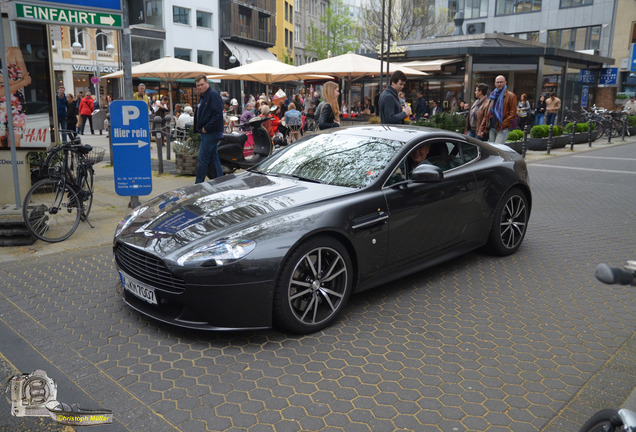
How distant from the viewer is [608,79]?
102 feet

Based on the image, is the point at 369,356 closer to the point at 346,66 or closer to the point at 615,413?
the point at 615,413

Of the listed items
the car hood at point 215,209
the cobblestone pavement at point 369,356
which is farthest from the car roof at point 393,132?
the cobblestone pavement at point 369,356

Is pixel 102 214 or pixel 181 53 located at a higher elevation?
pixel 181 53

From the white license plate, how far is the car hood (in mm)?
277

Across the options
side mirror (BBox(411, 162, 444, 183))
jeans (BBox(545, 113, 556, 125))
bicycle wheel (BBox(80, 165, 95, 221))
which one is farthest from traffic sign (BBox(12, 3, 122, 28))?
jeans (BBox(545, 113, 556, 125))

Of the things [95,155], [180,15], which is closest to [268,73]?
[95,155]

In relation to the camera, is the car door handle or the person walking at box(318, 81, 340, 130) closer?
the car door handle

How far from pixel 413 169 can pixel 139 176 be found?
4333mm

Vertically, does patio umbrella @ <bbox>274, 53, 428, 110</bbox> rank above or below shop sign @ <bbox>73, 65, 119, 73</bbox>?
below

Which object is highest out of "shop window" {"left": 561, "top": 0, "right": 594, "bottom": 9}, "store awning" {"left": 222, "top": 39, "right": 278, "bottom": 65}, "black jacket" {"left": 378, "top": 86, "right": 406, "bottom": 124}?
"shop window" {"left": 561, "top": 0, "right": 594, "bottom": 9}

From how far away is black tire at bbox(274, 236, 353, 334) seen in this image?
3.82m

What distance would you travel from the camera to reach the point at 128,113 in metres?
7.38

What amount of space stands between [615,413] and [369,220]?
8.29 feet

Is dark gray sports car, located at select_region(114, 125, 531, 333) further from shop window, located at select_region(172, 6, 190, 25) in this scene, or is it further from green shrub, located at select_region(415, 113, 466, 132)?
shop window, located at select_region(172, 6, 190, 25)
